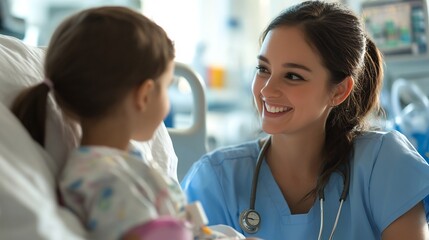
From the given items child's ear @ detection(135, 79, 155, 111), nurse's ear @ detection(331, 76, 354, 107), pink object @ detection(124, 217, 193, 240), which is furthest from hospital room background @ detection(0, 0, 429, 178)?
pink object @ detection(124, 217, 193, 240)

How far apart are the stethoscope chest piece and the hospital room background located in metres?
1.91

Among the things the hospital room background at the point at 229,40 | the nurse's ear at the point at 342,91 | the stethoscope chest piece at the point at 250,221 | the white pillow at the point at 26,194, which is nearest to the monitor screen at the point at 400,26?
the hospital room background at the point at 229,40

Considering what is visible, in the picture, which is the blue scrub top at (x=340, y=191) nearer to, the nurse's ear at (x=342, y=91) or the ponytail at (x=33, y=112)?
the nurse's ear at (x=342, y=91)

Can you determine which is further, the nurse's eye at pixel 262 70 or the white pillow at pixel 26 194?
the nurse's eye at pixel 262 70

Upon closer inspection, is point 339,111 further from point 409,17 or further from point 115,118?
point 409,17

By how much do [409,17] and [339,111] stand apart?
196 cm

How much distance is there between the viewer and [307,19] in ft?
5.53

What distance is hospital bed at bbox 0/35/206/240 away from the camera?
0.81 m

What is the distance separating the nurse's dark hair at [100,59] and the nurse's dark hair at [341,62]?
74 cm

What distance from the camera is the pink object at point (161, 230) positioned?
2.89ft

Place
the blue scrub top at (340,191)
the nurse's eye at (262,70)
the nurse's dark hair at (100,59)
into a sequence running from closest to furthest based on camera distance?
the nurse's dark hair at (100,59) < the blue scrub top at (340,191) < the nurse's eye at (262,70)

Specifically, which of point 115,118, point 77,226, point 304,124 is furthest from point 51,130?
point 304,124

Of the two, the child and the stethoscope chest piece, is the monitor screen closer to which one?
the stethoscope chest piece

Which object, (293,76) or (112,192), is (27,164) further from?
(293,76)
